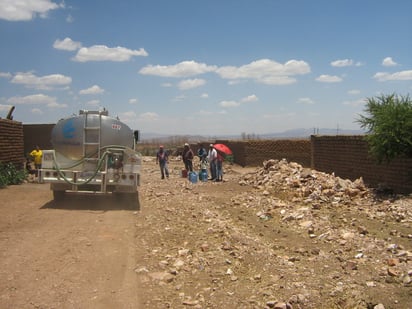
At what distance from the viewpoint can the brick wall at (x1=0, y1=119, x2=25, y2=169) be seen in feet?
52.1

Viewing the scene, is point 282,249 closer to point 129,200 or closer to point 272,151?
point 129,200

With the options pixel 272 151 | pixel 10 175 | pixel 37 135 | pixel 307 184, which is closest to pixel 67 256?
pixel 307 184

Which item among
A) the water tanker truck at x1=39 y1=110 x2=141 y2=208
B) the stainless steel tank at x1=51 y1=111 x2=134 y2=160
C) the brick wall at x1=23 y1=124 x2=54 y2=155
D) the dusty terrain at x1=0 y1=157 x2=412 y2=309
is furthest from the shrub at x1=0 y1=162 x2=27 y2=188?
the brick wall at x1=23 y1=124 x2=54 y2=155

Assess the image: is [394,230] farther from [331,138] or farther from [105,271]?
[331,138]

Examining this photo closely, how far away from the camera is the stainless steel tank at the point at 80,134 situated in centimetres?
1211

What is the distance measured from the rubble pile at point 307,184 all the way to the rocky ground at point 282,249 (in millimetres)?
51

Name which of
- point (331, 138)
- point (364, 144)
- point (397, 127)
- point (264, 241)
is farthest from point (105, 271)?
point (331, 138)

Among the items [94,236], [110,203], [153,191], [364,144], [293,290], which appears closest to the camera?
[293,290]

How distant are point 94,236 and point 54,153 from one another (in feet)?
14.1

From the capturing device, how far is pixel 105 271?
6.42 m

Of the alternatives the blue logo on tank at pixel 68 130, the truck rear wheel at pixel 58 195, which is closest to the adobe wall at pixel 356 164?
the blue logo on tank at pixel 68 130

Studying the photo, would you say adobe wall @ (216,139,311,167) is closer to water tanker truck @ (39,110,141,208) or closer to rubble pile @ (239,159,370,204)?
rubble pile @ (239,159,370,204)

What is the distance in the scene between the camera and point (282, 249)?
8.02 m

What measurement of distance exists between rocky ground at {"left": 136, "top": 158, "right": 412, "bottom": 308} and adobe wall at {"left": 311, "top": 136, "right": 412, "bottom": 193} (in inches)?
42.2
